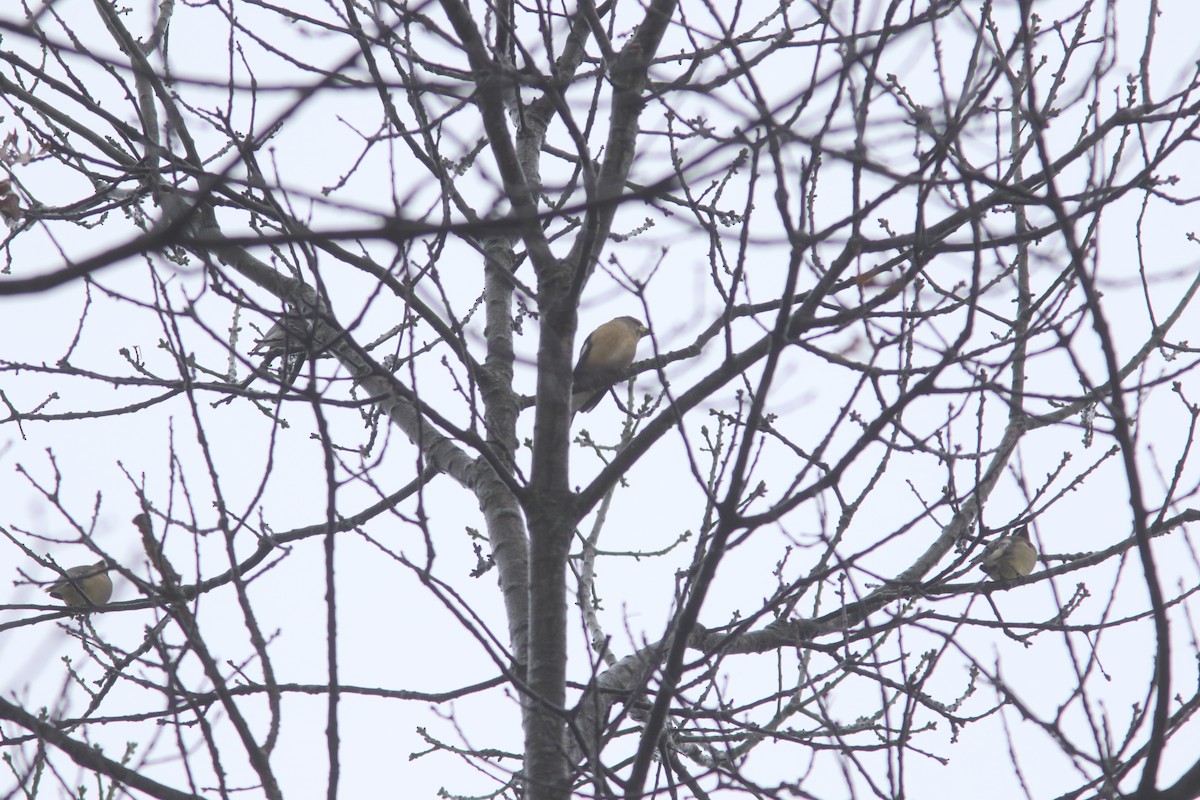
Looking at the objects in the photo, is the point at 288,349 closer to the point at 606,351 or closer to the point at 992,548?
the point at 992,548

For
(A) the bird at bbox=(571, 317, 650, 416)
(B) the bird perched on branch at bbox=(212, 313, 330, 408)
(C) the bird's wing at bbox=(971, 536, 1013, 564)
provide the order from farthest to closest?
1. (A) the bird at bbox=(571, 317, 650, 416)
2. (C) the bird's wing at bbox=(971, 536, 1013, 564)
3. (B) the bird perched on branch at bbox=(212, 313, 330, 408)

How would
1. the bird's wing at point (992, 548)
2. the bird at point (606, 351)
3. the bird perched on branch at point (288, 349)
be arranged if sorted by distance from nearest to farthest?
the bird perched on branch at point (288, 349) < the bird's wing at point (992, 548) < the bird at point (606, 351)

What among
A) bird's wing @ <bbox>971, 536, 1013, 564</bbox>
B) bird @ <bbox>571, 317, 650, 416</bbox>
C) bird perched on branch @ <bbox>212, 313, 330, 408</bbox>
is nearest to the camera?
bird perched on branch @ <bbox>212, 313, 330, 408</bbox>

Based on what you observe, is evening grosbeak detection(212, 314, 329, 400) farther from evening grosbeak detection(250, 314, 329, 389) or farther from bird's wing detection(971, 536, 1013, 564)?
bird's wing detection(971, 536, 1013, 564)

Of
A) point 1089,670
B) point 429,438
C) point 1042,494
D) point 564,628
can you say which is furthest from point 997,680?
point 429,438

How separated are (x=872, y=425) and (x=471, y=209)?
171 cm

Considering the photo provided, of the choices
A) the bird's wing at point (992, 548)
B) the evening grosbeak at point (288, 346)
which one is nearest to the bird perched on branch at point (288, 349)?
the evening grosbeak at point (288, 346)

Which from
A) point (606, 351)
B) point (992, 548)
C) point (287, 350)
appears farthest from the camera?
point (606, 351)

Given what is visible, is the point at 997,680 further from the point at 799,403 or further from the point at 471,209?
the point at 471,209

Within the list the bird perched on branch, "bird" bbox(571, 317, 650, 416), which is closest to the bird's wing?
the bird perched on branch

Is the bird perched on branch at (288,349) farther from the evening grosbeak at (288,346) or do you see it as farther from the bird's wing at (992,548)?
the bird's wing at (992,548)

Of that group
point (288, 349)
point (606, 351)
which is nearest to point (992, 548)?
point (288, 349)

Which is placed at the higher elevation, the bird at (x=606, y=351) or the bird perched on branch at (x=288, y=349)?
the bird at (x=606, y=351)

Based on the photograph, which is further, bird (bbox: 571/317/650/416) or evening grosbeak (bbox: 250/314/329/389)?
bird (bbox: 571/317/650/416)
